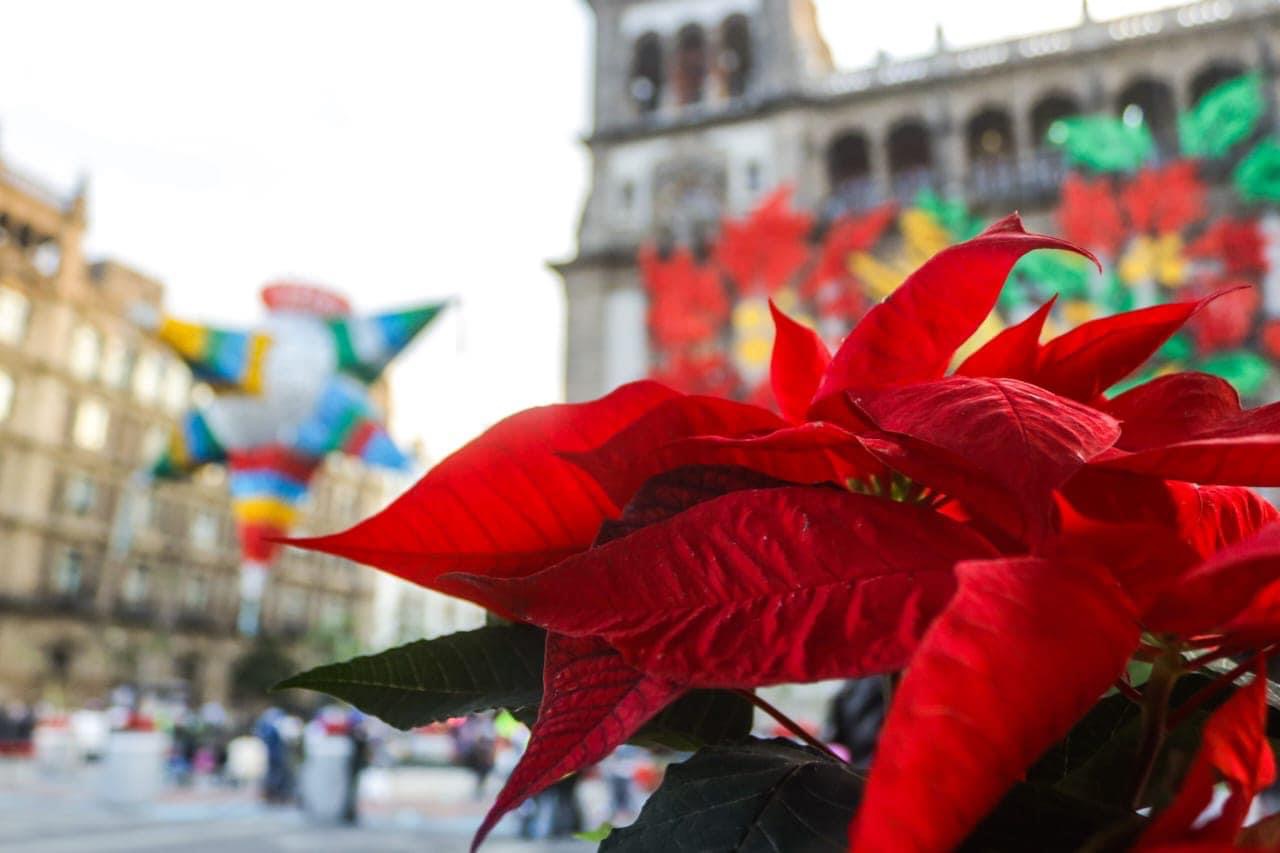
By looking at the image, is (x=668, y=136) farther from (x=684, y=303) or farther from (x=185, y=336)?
(x=185, y=336)

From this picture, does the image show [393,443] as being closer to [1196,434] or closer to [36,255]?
[1196,434]

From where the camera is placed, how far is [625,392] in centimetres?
46

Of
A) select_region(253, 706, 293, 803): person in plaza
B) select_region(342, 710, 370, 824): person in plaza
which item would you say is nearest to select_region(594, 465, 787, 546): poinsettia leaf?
select_region(342, 710, 370, 824): person in plaza

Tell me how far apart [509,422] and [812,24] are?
68.7ft

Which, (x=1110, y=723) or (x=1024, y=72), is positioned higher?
(x=1024, y=72)

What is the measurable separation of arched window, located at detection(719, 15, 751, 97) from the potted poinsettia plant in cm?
1840

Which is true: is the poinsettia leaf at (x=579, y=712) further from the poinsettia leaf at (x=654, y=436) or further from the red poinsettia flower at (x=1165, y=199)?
the red poinsettia flower at (x=1165, y=199)

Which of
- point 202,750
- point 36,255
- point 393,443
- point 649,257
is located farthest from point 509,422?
point 36,255

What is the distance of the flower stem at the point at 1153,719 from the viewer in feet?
1.12

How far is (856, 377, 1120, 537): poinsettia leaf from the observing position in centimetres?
31

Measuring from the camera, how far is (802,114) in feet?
54.3

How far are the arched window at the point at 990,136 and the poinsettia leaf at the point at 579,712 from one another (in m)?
17.6

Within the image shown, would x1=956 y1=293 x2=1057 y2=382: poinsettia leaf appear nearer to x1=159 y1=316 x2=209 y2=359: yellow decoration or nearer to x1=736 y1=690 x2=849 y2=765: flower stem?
x1=736 y1=690 x2=849 y2=765: flower stem

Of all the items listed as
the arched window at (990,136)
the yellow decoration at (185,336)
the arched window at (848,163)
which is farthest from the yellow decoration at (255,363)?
the arched window at (990,136)
